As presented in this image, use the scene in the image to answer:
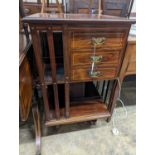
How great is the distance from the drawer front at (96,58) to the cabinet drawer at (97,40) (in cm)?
4

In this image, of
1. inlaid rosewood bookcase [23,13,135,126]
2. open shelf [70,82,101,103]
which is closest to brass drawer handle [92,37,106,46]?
inlaid rosewood bookcase [23,13,135,126]

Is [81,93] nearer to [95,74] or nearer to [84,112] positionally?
[84,112]

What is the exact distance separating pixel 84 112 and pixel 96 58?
1.65 feet

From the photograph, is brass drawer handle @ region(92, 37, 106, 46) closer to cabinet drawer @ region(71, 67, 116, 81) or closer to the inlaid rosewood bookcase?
the inlaid rosewood bookcase

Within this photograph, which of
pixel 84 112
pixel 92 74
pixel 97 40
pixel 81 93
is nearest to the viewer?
pixel 97 40

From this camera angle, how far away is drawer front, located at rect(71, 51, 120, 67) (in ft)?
3.29

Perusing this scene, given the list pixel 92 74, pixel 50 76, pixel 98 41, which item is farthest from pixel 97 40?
pixel 50 76

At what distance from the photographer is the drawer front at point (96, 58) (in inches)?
39.5

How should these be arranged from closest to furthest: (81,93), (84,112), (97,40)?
(97,40), (84,112), (81,93)

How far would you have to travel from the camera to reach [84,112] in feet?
4.33

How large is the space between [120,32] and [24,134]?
1.08m

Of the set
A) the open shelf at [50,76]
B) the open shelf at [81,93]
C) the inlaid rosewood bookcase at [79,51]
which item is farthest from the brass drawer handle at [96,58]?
the open shelf at [81,93]

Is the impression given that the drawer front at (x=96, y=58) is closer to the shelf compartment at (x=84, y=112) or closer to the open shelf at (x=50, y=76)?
the open shelf at (x=50, y=76)
